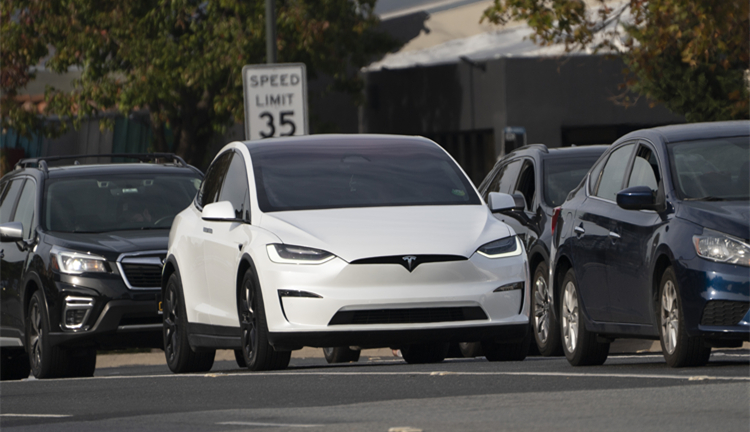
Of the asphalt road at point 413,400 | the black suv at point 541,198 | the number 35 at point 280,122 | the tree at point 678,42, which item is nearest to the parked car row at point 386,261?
the asphalt road at point 413,400

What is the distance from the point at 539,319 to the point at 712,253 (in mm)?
4684

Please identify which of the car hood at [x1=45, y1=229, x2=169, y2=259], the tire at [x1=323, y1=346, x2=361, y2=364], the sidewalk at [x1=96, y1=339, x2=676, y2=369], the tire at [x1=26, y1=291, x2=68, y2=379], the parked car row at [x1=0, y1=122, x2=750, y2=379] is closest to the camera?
the parked car row at [x1=0, y1=122, x2=750, y2=379]

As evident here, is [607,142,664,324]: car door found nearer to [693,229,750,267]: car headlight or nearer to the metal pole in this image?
[693,229,750,267]: car headlight

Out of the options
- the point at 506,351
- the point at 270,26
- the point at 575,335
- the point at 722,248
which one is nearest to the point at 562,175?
the point at 506,351

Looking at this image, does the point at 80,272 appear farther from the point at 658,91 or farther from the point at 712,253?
the point at 658,91

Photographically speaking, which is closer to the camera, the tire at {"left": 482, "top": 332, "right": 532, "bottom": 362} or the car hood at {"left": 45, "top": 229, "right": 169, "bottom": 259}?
the tire at {"left": 482, "top": 332, "right": 532, "bottom": 362}

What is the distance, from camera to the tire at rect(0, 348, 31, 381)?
48.6 ft

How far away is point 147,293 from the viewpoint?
12852 mm

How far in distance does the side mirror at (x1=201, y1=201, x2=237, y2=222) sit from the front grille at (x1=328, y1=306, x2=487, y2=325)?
1195 millimetres

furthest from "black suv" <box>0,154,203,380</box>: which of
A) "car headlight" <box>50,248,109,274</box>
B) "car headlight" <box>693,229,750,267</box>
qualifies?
"car headlight" <box>693,229,750,267</box>

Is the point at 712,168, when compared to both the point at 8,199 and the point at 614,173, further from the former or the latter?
the point at 8,199

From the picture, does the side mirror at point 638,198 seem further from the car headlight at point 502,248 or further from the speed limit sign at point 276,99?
the speed limit sign at point 276,99

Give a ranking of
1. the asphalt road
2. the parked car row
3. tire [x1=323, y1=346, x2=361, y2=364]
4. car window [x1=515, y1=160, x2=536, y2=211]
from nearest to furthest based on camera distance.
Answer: the asphalt road, the parked car row, car window [x1=515, y1=160, x2=536, y2=211], tire [x1=323, y1=346, x2=361, y2=364]

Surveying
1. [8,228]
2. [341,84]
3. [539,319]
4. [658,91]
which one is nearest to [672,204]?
[539,319]
